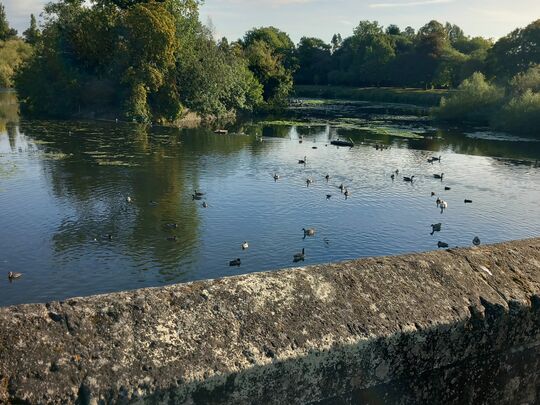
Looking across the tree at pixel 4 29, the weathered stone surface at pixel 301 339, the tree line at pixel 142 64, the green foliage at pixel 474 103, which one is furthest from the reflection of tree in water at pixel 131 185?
the tree at pixel 4 29

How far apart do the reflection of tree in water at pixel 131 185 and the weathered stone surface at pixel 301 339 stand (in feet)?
56.8

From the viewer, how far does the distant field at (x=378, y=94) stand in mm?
101938

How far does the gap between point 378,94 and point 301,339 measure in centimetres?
11557

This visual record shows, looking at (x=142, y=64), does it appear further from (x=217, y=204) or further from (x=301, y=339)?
(x=301, y=339)

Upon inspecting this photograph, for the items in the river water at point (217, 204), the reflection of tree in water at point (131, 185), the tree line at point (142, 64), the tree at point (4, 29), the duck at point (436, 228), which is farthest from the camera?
the tree at point (4, 29)

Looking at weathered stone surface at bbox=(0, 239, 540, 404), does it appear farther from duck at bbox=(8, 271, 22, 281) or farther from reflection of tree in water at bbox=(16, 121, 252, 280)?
duck at bbox=(8, 271, 22, 281)

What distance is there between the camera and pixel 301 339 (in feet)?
8.54

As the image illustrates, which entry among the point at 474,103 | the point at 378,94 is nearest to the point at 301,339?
the point at 474,103

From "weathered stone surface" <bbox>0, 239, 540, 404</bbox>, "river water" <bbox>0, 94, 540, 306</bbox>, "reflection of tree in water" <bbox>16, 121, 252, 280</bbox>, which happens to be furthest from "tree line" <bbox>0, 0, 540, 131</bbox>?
"weathered stone surface" <bbox>0, 239, 540, 404</bbox>

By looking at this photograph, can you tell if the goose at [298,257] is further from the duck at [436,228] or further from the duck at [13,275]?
the duck at [13,275]

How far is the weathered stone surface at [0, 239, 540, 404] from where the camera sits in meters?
2.29

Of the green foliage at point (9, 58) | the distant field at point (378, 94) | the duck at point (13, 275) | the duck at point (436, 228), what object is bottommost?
the duck at point (436, 228)

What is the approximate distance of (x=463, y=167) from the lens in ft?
142

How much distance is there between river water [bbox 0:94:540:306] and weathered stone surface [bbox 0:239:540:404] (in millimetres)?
16518
